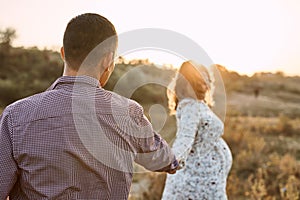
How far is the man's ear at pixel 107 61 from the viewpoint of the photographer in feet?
7.73

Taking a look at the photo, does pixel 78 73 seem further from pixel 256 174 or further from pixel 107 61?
pixel 256 174

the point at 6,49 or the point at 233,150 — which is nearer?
the point at 233,150

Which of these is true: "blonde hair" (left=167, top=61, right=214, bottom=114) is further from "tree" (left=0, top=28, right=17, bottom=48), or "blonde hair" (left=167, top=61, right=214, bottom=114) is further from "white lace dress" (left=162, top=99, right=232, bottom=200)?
"tree" (left=0, top=28, right=17, bottom=48)

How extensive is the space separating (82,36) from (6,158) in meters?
0.50

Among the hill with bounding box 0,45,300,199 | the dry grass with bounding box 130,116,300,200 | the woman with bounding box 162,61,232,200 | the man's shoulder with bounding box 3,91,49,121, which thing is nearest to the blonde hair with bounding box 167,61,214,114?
the woman with bounding box 162,61,232,200

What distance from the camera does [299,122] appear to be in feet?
81.7

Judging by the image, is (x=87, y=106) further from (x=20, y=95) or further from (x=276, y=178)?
(x=20, y=95)

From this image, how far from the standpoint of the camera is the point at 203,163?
5.14 m

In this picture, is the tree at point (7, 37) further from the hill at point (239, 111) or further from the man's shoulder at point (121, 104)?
A: the man's shoulder at point (121, 104)

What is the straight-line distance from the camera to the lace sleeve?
181 inches

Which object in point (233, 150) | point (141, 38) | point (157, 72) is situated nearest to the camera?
point (141, 38)

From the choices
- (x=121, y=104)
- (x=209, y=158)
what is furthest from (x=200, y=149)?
(x=121, y=104)

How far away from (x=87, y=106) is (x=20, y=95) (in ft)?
77.8

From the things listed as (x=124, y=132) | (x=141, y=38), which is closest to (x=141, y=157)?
(x=124, y=132)
